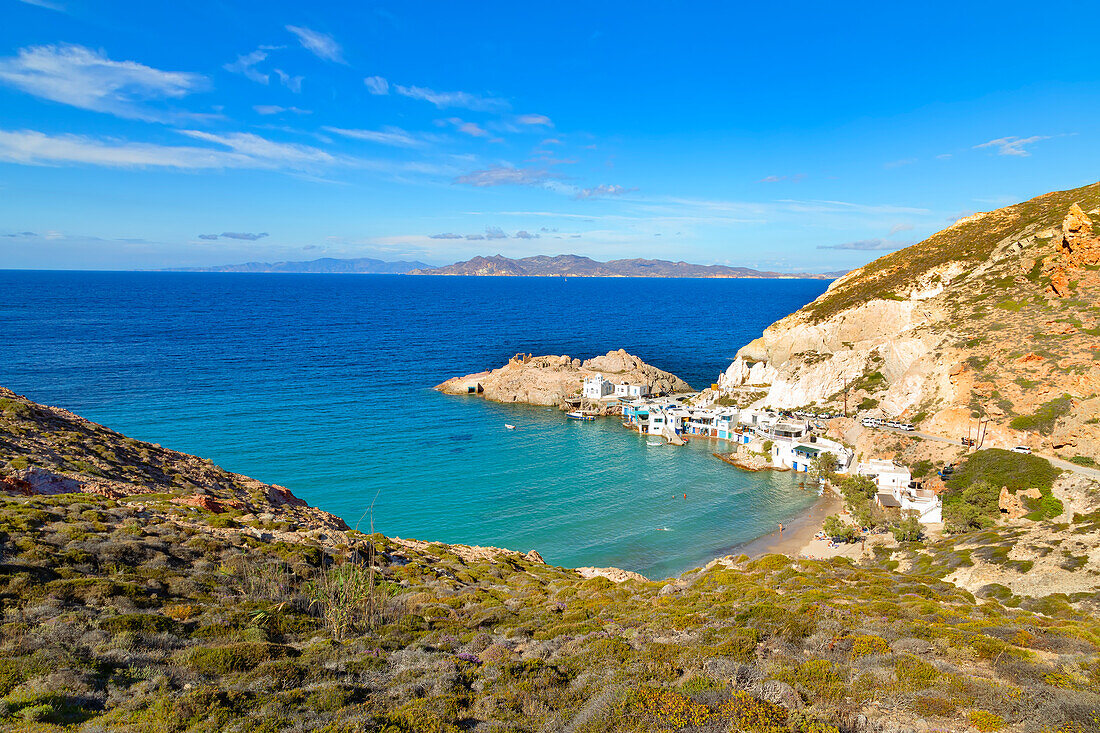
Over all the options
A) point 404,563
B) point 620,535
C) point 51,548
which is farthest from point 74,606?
point 620,535

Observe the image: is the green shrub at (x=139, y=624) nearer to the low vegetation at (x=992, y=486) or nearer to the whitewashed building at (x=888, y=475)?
the low vegetation at (x=992, y=486)

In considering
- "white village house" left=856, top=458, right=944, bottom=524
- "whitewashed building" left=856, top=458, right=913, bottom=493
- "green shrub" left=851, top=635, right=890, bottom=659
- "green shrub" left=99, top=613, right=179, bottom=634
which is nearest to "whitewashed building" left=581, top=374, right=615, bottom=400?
"white village house" left=856, top=458, right=944, bottom=524

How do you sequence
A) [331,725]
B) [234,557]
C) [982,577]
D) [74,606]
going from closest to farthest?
1. [331,725]
2. [74,606]
3. [234,557]
4. [982,577]

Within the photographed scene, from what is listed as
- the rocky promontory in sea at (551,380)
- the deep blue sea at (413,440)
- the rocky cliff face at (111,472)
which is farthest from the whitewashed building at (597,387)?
the rocky cliff face at (111,472)

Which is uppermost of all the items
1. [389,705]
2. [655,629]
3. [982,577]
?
[389,705]

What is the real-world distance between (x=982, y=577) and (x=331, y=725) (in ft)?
117

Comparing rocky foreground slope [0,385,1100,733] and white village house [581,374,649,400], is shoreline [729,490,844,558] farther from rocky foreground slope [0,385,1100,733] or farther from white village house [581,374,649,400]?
white village house [581,374,649,400]

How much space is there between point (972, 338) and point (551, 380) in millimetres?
60474

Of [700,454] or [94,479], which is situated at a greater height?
[94,479]

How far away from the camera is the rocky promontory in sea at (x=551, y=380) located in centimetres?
9431

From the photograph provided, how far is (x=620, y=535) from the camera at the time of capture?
155ft

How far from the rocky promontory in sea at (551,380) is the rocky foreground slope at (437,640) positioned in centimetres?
6671

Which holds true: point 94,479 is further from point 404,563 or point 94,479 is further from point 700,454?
point 700,454

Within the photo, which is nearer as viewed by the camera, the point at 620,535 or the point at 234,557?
the point at 234,557
